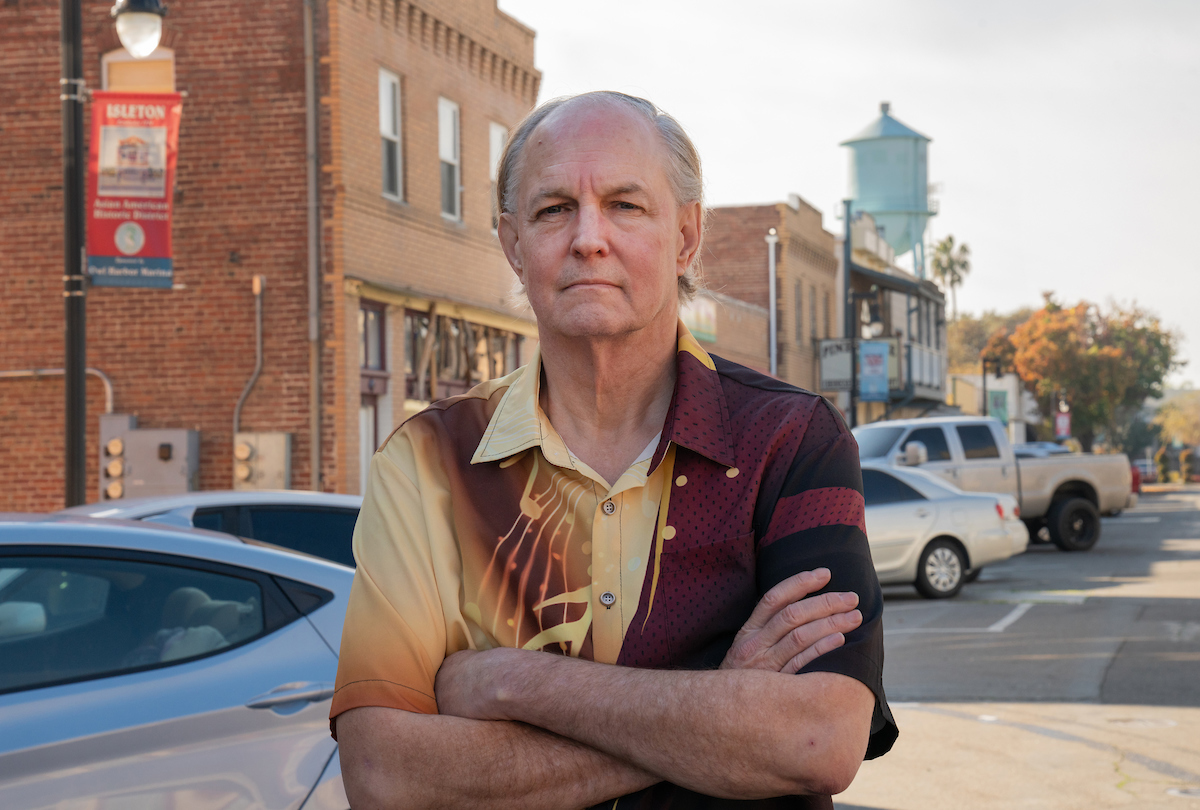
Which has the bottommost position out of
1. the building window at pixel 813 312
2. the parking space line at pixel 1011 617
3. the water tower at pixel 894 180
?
the parking space line at pixel 1011 617

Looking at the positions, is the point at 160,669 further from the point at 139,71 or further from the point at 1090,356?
the point at 1090,356

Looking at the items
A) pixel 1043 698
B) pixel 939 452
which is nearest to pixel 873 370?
pixel 939 452

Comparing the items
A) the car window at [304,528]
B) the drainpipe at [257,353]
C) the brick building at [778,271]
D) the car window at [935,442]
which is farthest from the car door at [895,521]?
the brick building at [778,271]

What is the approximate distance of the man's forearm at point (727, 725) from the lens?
2080 mm

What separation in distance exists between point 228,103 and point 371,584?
609 inches

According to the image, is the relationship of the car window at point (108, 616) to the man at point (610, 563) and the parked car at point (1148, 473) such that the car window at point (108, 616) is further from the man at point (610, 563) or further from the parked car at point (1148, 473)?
the parked car at point (1148, 473)

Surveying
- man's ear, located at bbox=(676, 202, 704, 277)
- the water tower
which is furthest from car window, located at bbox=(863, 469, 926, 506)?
the water tower

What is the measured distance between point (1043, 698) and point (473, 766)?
7.62 m

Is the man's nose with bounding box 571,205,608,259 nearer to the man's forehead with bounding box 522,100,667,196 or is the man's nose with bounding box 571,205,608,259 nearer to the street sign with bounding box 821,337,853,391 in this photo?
the man's forehead with bounding box 522,100,667,196

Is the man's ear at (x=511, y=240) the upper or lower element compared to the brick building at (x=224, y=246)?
lower

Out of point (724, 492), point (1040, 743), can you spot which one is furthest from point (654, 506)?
point (1040, 743)

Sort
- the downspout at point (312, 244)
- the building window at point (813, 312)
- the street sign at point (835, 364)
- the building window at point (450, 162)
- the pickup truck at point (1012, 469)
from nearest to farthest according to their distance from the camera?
the downspout at point (312, 244)
the building window at point (450, 162)
the pickup truck at point (1012, 469)
the street sign at point (835, 364)
the building window at point (813, 312)

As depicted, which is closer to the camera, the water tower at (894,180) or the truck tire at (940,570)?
the truck tire at (940,570)

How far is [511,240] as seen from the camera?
2553 mm
